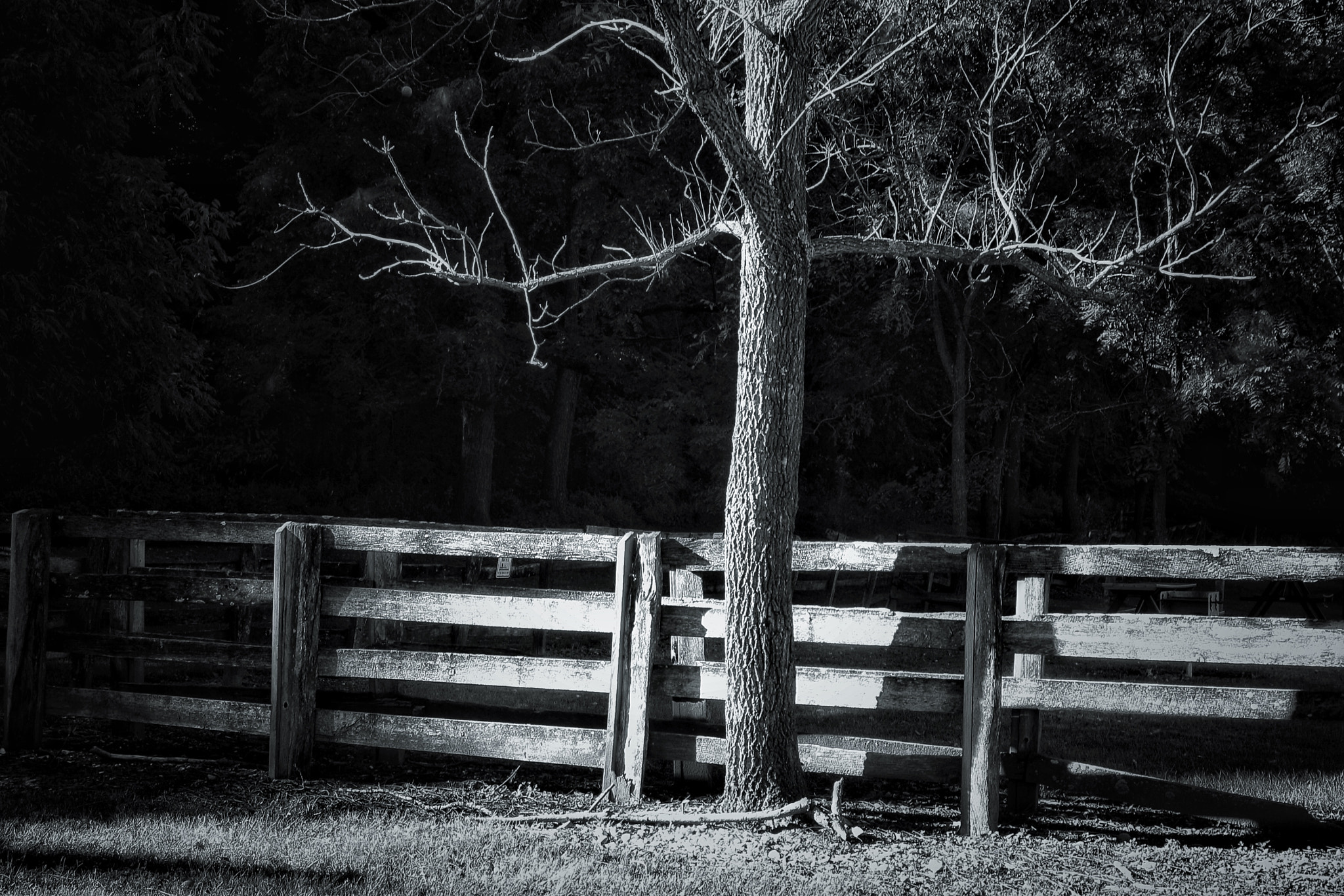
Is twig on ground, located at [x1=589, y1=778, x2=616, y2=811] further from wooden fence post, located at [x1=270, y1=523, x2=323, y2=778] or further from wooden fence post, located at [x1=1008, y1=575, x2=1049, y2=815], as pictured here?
wooden fence post, located at [x1=1008, y1=575, x2=1049, y2=815]

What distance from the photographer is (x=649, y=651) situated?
726cm

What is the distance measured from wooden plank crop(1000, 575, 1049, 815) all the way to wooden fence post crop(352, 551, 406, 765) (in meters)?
3.84

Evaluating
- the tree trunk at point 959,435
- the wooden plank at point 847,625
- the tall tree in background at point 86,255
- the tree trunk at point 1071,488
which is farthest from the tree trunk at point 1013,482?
the wooden plank at point 847,625

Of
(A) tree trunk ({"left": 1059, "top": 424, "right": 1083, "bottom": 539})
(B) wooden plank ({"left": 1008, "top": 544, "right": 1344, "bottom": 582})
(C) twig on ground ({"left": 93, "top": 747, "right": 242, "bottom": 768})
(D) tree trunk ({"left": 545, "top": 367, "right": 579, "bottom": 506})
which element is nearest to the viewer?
(B) wooden plank ({"left": 1008, "top": 544, "right": 1344, "bottom": 582})

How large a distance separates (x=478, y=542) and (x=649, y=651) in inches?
50.4

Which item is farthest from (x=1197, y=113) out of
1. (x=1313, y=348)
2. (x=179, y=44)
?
(x=179, y=44)

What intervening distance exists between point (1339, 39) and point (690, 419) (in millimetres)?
21063

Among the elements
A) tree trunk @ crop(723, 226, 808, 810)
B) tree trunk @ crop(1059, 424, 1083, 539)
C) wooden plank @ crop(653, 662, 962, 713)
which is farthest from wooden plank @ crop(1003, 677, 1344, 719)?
tree trunk @ crop(1059, 424, 1083, 539)

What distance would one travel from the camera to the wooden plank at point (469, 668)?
7.47m

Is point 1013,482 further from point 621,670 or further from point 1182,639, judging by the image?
point 621,670

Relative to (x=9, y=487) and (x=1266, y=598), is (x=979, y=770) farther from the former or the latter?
(x=9, y=487)

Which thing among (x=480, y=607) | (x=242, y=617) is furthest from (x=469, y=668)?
(x=242, y=617)

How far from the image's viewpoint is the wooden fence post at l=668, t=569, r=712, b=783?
7.70 meters

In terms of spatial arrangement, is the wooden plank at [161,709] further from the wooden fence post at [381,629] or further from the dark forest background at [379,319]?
the dark forest background at [379,319]
